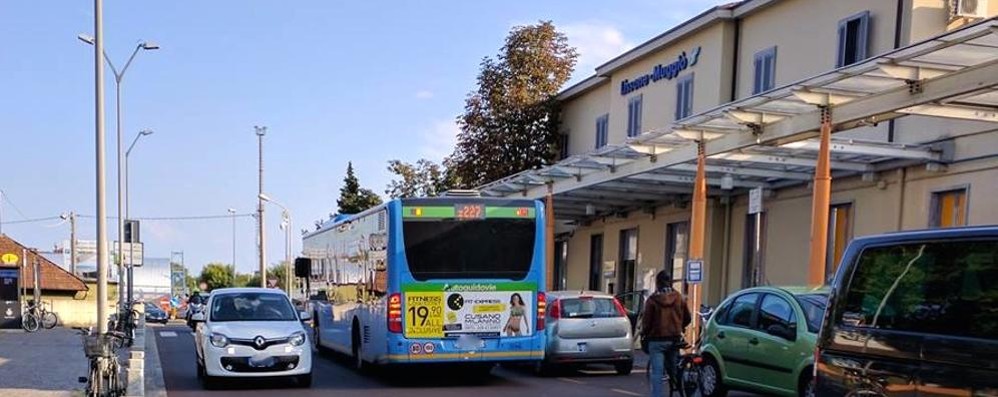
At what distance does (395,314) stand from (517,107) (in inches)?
860

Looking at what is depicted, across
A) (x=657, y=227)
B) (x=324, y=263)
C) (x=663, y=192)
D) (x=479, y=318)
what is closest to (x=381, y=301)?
(x=479, y=318)

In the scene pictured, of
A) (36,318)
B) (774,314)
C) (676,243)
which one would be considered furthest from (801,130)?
(36,318)

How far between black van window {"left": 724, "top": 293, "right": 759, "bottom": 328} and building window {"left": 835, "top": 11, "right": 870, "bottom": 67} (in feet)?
30.4

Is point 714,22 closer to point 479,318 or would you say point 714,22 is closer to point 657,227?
point 657,227

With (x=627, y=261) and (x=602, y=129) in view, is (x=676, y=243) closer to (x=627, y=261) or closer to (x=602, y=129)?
(x=627, y=261)

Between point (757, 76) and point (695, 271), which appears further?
point (757, 76)

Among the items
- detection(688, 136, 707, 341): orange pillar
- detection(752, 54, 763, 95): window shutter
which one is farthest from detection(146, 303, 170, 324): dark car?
detection(688, 136, 707, 341): orange pillar

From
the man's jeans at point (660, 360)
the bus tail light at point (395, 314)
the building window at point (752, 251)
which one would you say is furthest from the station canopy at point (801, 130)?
the bus tail light at point (395, 314)

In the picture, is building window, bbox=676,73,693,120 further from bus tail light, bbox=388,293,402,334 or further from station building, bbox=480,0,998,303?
bus tail light, bbox=388,293,402,334

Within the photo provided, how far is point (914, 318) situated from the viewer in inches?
242

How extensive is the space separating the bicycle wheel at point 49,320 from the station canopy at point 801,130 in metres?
16.9

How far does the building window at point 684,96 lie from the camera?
27.3 metres

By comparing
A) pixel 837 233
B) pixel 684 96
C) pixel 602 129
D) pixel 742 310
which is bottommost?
pixel 742 310

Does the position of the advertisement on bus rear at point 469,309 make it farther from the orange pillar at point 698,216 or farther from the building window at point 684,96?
the building window at point 684,96
